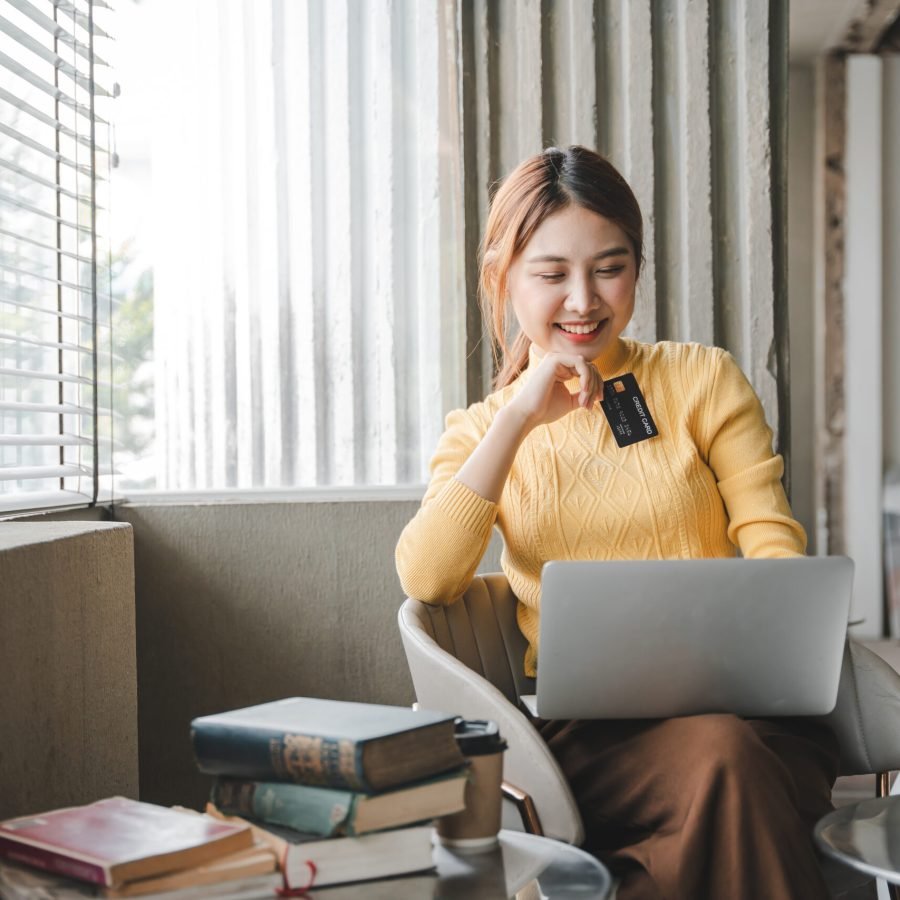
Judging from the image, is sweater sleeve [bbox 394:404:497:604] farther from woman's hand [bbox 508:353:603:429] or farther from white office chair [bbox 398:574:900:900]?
woman's hand [bbox 508:353:603:429]

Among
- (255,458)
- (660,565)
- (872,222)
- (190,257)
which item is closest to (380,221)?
(190,257)

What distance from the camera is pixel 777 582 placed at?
1.31 metres

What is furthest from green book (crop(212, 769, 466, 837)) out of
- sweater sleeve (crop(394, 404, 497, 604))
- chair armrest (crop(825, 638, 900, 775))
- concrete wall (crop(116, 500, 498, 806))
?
concrete wall (crop(116, 500, 498, 806))

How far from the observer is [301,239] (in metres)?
2.48

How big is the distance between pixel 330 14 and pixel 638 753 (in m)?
1.77

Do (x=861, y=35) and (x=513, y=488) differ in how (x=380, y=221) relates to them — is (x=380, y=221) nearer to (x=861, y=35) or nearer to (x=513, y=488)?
(x=513, y=488)

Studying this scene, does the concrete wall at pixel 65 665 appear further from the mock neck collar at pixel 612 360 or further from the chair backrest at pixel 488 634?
the mock neck collar at pixel 612 360

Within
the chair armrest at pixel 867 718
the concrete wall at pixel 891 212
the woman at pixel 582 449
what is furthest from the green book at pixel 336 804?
the concrete wall at pixel 891 212

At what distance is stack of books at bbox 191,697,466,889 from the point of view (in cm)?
102

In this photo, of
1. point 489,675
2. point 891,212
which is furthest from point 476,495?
point 891,212

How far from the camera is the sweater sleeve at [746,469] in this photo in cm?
175

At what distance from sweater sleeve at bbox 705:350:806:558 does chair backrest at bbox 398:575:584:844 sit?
41 cm

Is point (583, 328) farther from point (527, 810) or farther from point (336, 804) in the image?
point (336, 804)

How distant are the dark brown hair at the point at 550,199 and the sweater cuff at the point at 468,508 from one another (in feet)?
1.26
